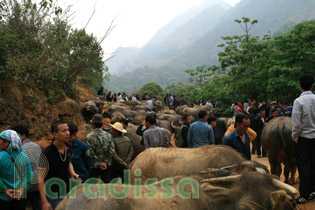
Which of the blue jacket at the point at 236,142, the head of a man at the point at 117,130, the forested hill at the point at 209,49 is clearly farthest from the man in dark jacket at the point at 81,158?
the forested hill at the point at 209,49

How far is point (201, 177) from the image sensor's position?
2.95 meters

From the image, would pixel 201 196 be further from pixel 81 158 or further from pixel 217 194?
pixel 81 158

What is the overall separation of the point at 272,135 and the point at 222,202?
14.6ft

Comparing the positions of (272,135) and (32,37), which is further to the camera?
(32,37)

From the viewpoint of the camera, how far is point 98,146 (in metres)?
4.98

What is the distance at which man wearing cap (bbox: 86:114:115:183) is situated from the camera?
4.98 m

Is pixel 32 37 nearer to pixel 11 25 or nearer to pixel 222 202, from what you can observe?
pixel 11 25

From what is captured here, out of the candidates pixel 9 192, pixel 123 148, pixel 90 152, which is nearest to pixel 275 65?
pixel 123 148

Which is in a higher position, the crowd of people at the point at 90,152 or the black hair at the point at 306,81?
the black hair at the point at 306,81

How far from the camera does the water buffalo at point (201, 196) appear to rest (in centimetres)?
238

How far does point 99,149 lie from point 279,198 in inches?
132

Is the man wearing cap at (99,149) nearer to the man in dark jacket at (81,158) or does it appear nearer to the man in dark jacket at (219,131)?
the man in dark jacket at (81,158)

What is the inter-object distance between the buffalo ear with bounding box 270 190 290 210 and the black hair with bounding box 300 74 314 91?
121 inches

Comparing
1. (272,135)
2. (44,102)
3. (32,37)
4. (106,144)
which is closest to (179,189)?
(106,144)
